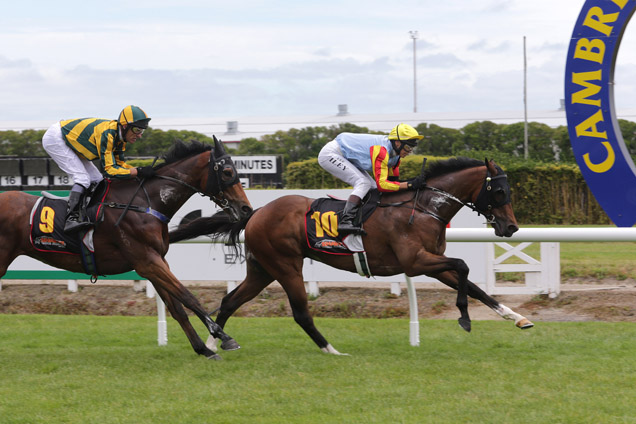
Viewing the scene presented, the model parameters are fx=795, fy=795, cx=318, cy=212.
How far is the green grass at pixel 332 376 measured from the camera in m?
4.10

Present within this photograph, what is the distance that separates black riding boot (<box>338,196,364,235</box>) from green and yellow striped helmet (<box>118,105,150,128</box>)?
160cm

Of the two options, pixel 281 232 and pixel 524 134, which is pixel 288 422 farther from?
pixel 524 134

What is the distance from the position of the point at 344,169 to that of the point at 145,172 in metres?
1.49

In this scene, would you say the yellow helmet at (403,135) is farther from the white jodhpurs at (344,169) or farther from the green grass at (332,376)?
the green grass at (332,376)

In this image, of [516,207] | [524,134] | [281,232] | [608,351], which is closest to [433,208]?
[281,232]

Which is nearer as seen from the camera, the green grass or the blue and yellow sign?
the green grass

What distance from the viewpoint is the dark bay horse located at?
18.7 ft

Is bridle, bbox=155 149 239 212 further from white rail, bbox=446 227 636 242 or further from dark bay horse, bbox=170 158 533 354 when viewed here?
white rail, bbox=446 227 636 242

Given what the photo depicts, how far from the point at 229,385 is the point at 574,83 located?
567cm

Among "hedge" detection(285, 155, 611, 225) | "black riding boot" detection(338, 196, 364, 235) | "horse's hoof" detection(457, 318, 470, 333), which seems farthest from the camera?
"hedge" detection(285, 155, 611, 225)

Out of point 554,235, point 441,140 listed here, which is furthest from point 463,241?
point 441,140

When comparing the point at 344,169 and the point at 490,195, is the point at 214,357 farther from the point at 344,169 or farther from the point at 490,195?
the point at 490,195

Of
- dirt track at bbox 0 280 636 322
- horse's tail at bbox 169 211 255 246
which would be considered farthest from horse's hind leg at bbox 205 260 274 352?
dirt track at bbox 0 280 636 322

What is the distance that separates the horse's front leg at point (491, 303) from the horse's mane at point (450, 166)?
777 mm
